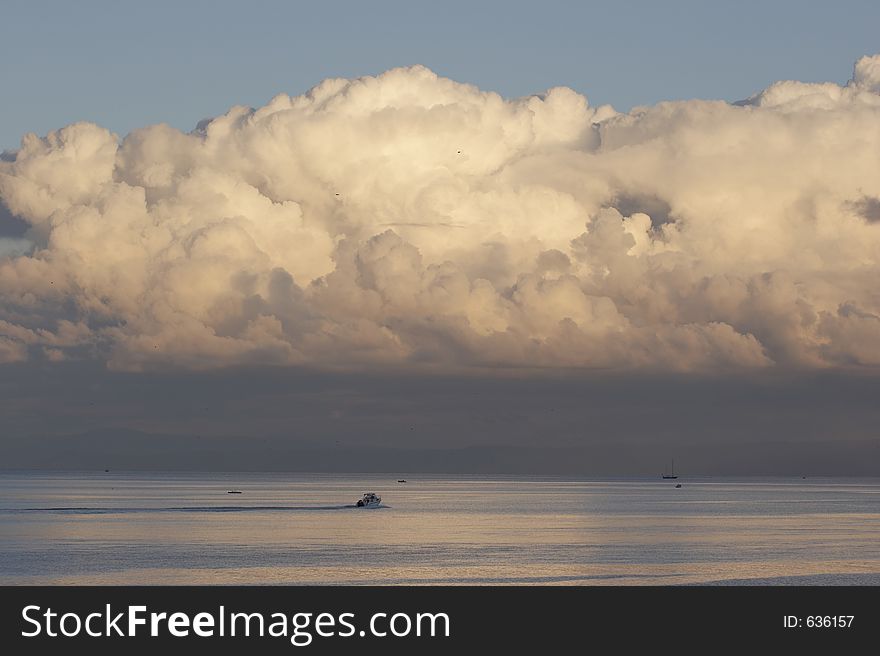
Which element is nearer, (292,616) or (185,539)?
(292,616)

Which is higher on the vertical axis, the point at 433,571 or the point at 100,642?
the point at 433,571

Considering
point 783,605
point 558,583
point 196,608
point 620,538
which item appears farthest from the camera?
point 620,538

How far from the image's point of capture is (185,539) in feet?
606

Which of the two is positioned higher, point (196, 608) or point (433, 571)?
point (433, 571)

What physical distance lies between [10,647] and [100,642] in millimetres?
7675

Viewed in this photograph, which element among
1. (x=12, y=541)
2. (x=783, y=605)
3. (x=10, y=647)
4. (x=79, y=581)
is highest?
(x=12, y=541)

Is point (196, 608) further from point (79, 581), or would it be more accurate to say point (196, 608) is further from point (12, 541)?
point (12, 541)

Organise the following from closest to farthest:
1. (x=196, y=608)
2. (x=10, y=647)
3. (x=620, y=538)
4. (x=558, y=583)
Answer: (x=10, y=647)
(x=196, y=608)
(x=558, y=583)
(x=620, y=538)

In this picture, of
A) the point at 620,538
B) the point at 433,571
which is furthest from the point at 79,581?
the point at 620,538

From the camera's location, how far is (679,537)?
649 ft

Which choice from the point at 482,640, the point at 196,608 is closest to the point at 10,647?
the point at 196,608

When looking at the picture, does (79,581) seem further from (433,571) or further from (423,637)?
(423,637)

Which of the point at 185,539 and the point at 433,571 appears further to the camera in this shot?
the point at 185,539

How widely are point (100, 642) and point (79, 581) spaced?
44445 mm
